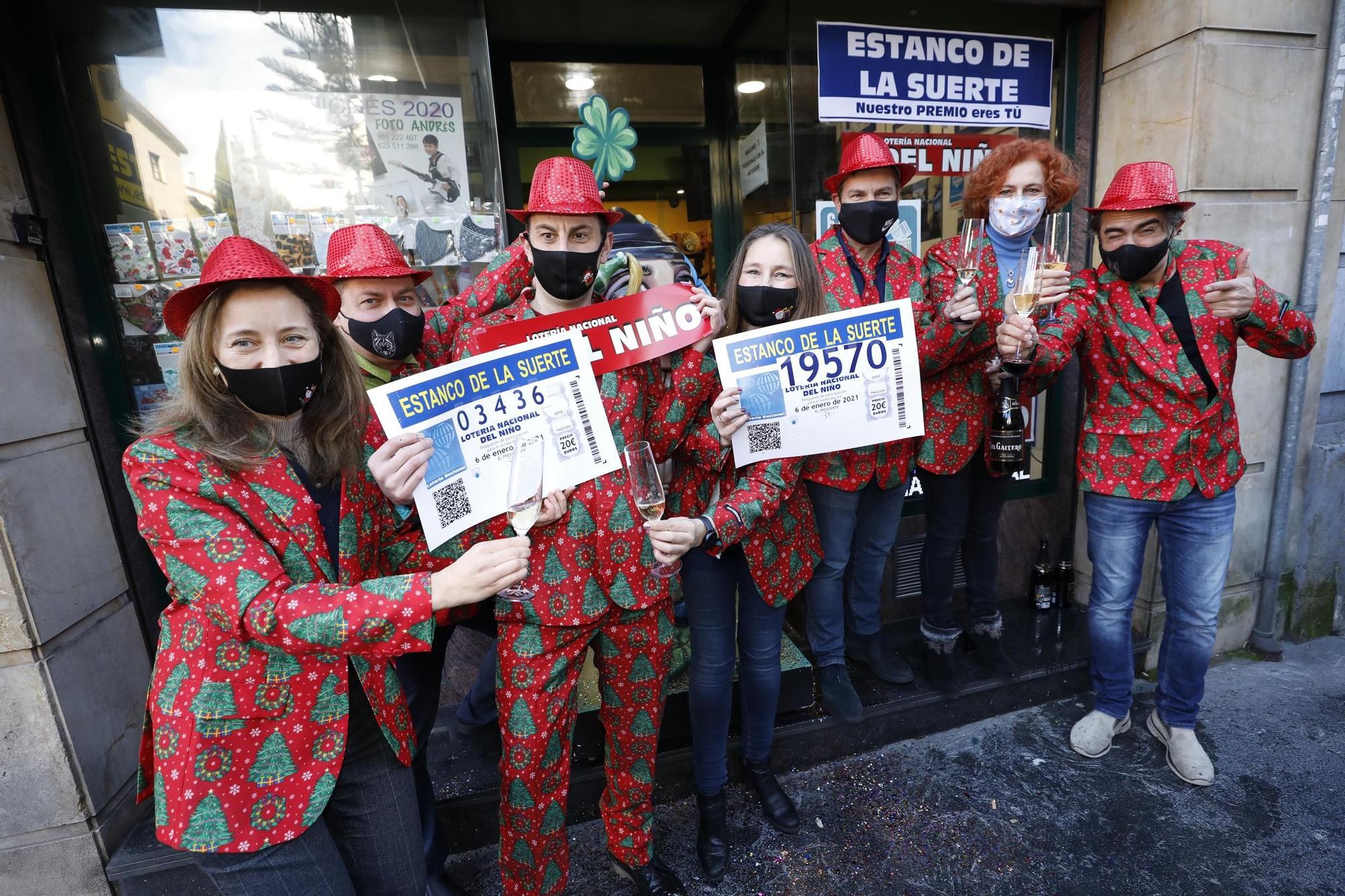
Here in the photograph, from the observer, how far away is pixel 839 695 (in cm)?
319

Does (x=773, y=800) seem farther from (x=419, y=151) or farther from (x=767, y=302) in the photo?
(x=419, y=151)

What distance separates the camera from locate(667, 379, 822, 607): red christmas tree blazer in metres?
2.24

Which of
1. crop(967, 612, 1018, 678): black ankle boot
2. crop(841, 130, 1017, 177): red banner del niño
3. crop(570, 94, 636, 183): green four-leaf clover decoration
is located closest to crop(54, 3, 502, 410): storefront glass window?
crop(570, 94, 636, 183): green four-leaf clover decoration

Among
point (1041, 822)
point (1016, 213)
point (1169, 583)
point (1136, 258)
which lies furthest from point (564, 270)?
point (1169, 583)

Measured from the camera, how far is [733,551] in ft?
7.82

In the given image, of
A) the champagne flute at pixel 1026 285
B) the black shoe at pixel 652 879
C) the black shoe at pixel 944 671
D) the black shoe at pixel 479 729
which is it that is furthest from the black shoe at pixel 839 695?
the champagne flute at pixel 1026 285

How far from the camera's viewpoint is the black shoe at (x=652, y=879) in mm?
2369

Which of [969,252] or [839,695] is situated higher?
[969,252]

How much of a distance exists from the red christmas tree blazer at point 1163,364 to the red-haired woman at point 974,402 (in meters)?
0.31

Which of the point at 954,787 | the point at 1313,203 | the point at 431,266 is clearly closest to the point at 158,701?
the point at 431,266

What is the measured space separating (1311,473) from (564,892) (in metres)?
5.02

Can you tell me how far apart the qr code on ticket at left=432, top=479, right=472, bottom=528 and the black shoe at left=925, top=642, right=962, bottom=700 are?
2761 mm

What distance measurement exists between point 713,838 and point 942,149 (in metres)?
4.13

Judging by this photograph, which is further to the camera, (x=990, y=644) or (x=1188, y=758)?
(x=990, y=644)
